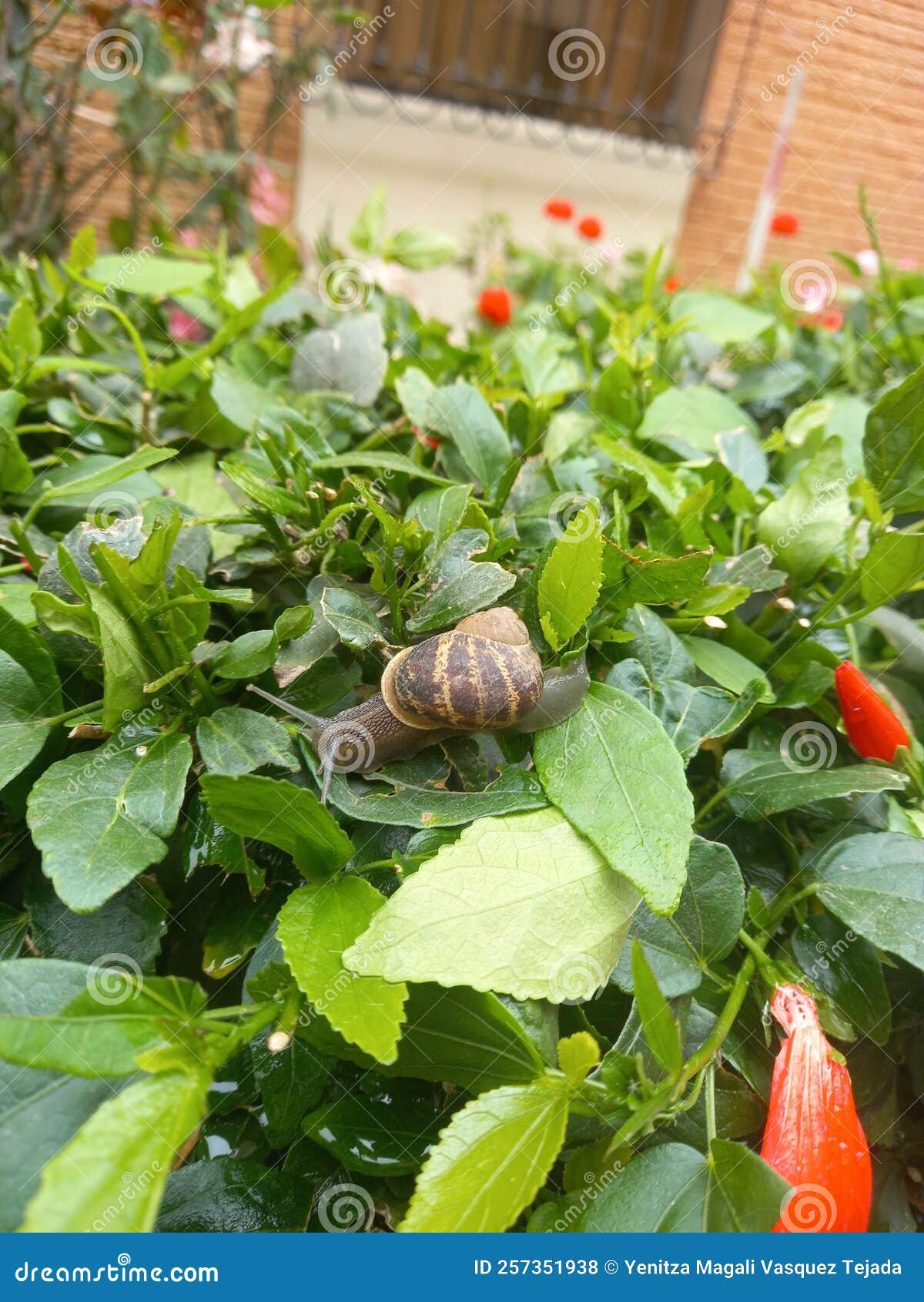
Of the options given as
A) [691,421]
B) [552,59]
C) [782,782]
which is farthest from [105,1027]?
[552,59]

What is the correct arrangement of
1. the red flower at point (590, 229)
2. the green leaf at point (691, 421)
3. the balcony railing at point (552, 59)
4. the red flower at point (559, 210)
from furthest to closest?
the balcony railing at point (552, 59)
the red flower at point (559, 210)
the red flower at point (590, 229)
the green leaf at point (691, 421)

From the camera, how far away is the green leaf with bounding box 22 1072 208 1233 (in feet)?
1.17

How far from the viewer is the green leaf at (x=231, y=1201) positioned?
1.57 ft

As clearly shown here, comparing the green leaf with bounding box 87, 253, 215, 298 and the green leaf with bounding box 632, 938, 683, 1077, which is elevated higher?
the green leaf with bounding box 87, 253, 215, 298

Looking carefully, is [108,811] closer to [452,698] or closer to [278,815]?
[278,815]

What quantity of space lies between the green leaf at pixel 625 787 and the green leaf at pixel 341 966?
13 centimetres

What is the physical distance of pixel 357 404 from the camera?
0.86 meters

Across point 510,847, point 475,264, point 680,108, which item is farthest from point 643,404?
point 680,108

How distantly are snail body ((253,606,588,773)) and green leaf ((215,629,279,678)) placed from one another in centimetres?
2

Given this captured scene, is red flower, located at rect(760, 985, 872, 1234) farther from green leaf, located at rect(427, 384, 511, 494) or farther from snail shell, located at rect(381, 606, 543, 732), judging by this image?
green leaf, located at rect(427, 384, 511, 494)

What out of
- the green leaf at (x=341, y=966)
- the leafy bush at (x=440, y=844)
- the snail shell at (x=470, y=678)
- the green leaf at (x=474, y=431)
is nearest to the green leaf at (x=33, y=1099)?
the leafy bush at (x=440, y=844)

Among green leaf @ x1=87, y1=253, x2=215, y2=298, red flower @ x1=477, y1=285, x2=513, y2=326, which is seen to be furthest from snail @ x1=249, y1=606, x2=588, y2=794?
red flower @ x1=477, y1=285, x2=513, y2=326

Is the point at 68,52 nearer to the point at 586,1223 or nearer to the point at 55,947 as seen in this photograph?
the point at 55,947

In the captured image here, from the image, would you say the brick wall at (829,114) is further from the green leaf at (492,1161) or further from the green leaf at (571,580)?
the green leaf at (492,1161)
